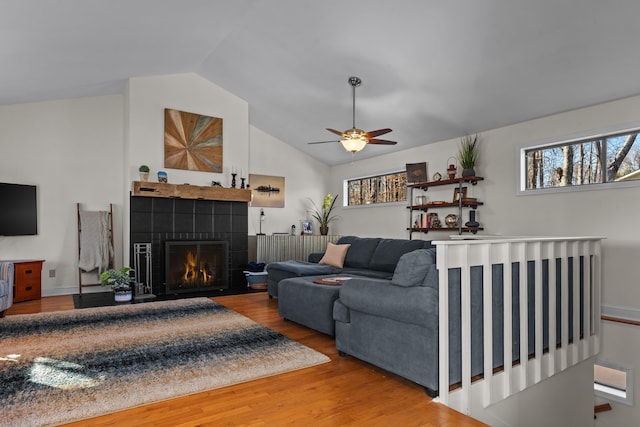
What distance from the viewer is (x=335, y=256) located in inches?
239

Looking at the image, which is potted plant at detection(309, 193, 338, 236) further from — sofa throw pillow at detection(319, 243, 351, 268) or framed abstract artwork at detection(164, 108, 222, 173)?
framed abstract artwork at detection(164, 108, 222, 173)

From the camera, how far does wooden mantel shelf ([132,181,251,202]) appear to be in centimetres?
587

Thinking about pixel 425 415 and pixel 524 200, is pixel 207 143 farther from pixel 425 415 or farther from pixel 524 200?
pixel 425 415

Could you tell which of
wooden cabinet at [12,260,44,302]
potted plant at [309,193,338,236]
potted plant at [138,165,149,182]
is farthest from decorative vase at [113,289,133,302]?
potted plant at [309,193,338,236]

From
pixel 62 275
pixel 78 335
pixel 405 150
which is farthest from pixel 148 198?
pixel 405 150

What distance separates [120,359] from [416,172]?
5197 millimetres

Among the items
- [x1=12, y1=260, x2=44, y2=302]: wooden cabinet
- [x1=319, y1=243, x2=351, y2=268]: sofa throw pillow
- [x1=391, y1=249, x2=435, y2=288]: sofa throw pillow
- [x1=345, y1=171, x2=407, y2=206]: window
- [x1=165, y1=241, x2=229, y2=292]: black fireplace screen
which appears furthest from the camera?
[x1=345, y1=171, x2=407, y2=206]: window

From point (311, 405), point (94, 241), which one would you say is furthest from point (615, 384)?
point (94, 241)

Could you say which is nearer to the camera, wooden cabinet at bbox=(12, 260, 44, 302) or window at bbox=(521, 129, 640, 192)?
window at bbox=(521, 129, 640, 192)

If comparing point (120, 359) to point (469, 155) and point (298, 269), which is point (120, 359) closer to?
point (298, 269)

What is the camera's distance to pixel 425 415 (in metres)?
2.23

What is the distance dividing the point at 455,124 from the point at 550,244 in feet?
9.48

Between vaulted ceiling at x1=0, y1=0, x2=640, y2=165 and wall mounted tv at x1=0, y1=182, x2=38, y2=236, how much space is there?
1.33 metres

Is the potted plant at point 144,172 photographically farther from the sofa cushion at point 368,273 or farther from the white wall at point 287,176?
the sofa cushion at point 368,273
